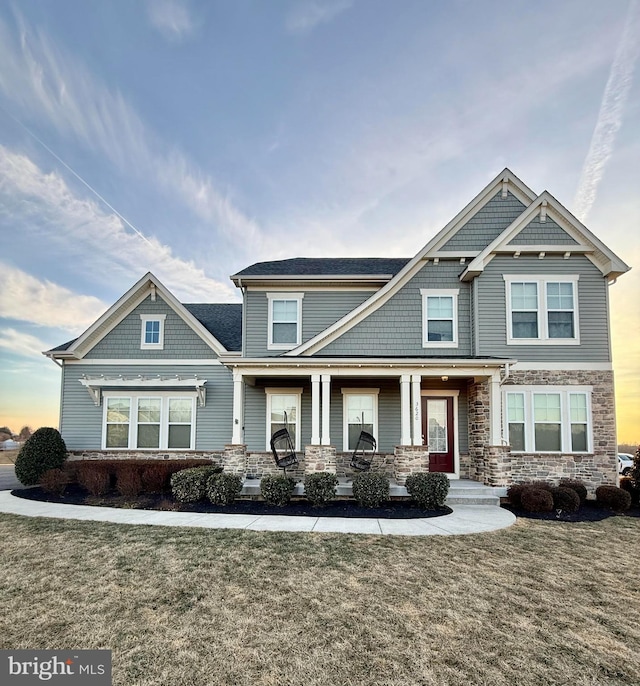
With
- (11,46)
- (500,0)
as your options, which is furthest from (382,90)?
(11,46)

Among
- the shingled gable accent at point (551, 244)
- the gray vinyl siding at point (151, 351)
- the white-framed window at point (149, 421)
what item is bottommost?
the white-framed window at point (149, 421)

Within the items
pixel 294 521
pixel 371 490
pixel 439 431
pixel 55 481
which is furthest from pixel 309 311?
pixel 55 481

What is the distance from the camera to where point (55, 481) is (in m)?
11.4

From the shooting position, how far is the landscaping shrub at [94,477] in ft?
37.2

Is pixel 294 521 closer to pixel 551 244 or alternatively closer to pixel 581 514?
pixel 581 514

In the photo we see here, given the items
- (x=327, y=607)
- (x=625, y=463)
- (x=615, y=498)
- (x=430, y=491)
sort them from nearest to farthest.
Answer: (x=327, y=607)
(x=430, y=491)
(x=615, y=498)
(x=625, y=463)

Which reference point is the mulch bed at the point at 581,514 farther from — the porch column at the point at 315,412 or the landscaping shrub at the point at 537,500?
the porch column at the point at 315,412

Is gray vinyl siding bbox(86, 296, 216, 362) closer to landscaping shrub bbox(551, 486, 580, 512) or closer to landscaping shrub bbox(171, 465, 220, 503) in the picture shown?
landscaping shrub bbox(171, 465, 220, 503)

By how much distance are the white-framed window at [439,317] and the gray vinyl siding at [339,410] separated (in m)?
1.21

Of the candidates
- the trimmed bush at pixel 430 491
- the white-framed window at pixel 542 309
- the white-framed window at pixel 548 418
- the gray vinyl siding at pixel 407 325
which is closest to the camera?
the trimmed bush at pixel 430 491

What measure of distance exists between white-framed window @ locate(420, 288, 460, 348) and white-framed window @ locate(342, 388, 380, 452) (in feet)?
7.49

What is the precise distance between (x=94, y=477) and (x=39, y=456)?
2541 mm

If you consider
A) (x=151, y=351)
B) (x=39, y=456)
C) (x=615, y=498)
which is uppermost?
(x=151, y=351)

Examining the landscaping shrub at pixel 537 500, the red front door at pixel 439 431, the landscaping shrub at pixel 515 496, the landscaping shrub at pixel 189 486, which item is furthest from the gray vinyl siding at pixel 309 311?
the landscaping shrub at pixel 537 500
